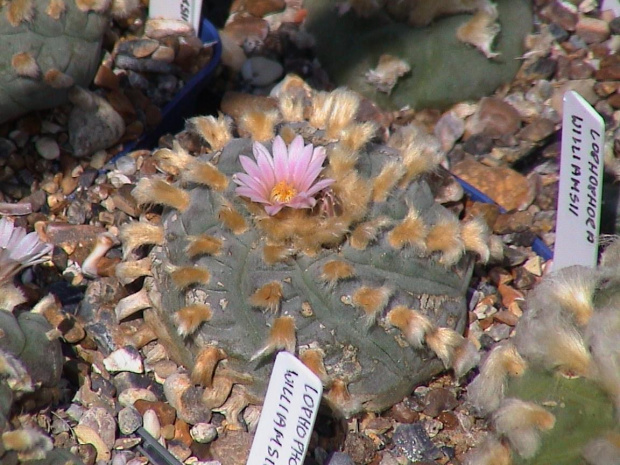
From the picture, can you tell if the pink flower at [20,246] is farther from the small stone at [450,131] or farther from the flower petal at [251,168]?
the small stone at [450,131]

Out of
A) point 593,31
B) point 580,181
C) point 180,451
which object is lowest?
point 180,451

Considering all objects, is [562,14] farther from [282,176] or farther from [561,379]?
[561,379]

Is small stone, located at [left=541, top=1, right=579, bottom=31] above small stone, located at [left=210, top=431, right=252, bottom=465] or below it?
above

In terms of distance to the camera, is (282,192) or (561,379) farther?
(282,192)

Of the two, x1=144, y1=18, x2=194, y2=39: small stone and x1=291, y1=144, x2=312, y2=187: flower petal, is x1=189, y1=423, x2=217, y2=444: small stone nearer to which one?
x1=291, y1=144, x2=312, y2=187: flower petal

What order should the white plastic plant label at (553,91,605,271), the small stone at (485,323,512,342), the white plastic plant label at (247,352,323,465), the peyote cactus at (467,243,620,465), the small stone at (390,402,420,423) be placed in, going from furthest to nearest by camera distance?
the small stone at (485,323,512,342) → the small stone at (390,402,420,423) → the white plastic plant label at (553,91,605,271) → the white plastic plant label at (247,352,323,465) → the peyote cactus at (467,243,620,465)

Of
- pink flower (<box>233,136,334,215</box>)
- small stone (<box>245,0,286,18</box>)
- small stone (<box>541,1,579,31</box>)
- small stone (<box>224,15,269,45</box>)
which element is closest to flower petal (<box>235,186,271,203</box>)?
pink flower (<box>233,136,334,215</box>)

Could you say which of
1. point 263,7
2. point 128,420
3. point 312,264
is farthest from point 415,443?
point 263,7
